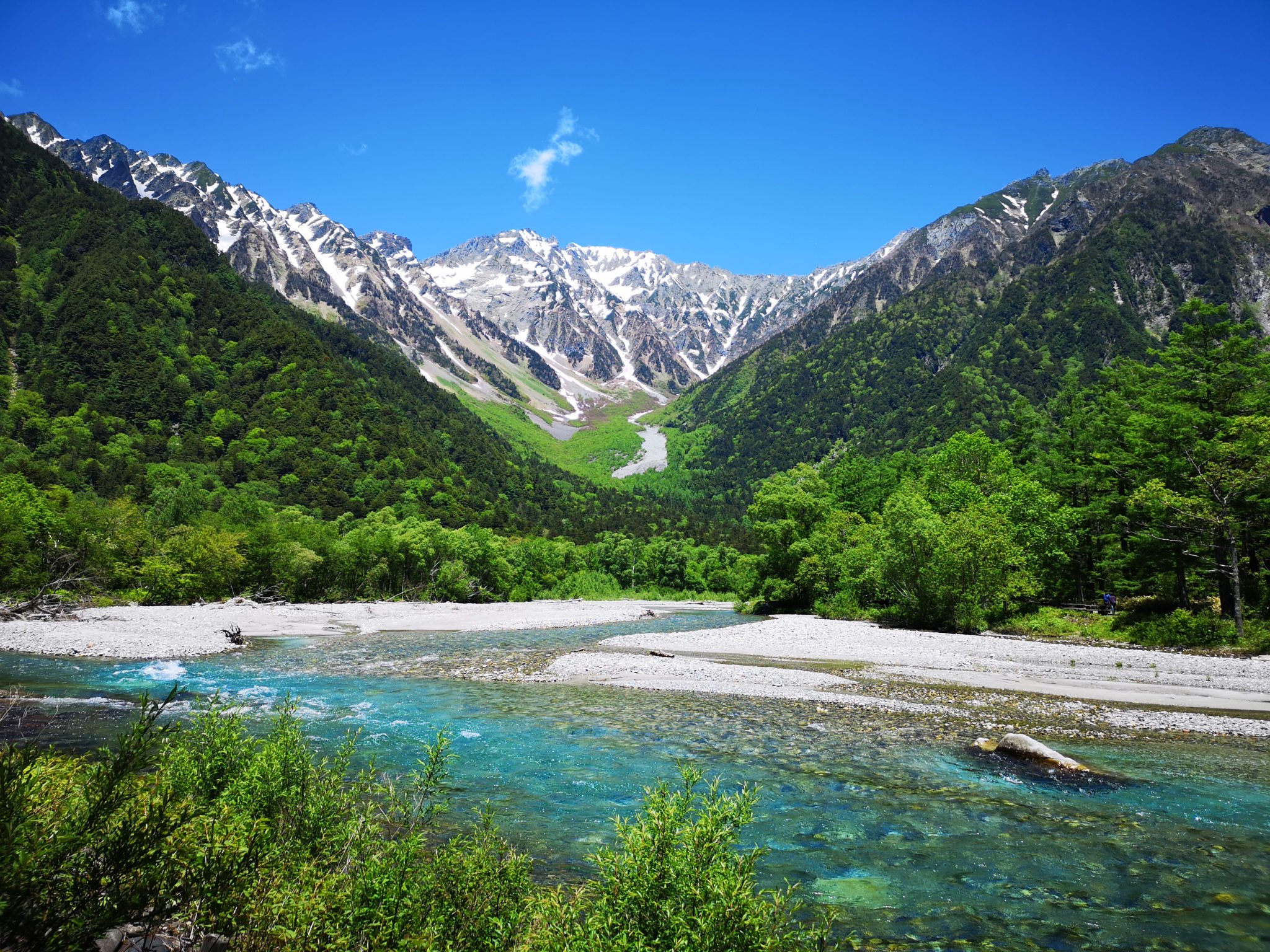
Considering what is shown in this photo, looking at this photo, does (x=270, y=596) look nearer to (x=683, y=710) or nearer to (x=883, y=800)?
(x=683, y=710)

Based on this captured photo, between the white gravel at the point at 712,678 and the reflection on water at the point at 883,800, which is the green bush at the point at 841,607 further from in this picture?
the reflection on water at the point at 883,800

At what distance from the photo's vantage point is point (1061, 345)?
17700cm

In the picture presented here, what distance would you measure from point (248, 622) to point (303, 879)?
178 feet

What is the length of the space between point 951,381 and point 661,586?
126 meters

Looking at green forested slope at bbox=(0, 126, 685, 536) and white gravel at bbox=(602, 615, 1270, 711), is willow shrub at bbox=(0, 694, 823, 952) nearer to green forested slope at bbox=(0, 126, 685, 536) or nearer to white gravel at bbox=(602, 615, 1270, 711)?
white gravel at bbox=(602, 615, 1270, 711)

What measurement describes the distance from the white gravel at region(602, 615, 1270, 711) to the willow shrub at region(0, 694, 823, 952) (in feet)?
82.3

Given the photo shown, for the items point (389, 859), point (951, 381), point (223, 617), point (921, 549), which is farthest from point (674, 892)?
point (951, 381)

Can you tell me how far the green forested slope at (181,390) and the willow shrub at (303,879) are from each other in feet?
350

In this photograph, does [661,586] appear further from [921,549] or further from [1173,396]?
[1173,396]

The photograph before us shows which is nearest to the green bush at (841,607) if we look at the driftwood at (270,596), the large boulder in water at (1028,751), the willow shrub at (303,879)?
the large boulder in water at (1028,751)

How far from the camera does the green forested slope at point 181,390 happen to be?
361 ft

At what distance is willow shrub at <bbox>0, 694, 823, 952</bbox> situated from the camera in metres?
4.11

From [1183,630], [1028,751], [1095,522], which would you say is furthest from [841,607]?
[1028,751]

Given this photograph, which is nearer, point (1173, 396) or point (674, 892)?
point (674, 892)
